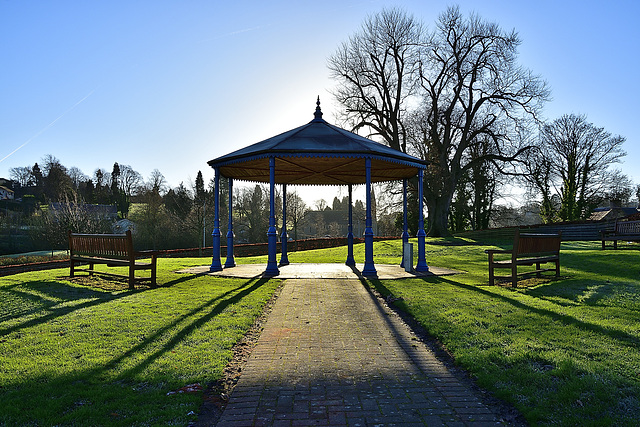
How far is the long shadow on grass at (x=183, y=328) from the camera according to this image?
13.3 feet

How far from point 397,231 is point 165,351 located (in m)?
39.7

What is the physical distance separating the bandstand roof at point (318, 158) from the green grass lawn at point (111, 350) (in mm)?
4372

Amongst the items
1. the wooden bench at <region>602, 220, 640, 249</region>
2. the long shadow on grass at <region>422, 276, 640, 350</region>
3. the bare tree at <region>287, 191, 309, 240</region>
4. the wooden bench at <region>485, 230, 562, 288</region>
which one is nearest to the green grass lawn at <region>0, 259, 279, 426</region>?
the long shadow on grass at <region>422, 276, 640, 350</region>

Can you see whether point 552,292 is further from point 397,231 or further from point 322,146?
point 397,231

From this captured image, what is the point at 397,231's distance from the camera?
141 ft

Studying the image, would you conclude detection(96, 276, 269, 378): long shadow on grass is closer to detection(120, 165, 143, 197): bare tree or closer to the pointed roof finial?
the pointed roof finial

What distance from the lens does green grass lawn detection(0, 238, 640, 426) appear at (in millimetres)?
3176

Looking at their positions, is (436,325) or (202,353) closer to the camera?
(202,353)

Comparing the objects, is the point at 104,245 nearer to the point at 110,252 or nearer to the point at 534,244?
the point at 110,252

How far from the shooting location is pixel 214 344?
4.82 meters

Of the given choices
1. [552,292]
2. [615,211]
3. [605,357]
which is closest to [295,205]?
[615,211]

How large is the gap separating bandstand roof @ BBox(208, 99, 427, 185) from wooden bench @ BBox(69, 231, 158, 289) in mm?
3939

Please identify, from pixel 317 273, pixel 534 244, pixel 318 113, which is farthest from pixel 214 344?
pixel 318 113

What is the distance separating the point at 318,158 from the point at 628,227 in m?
12.4
